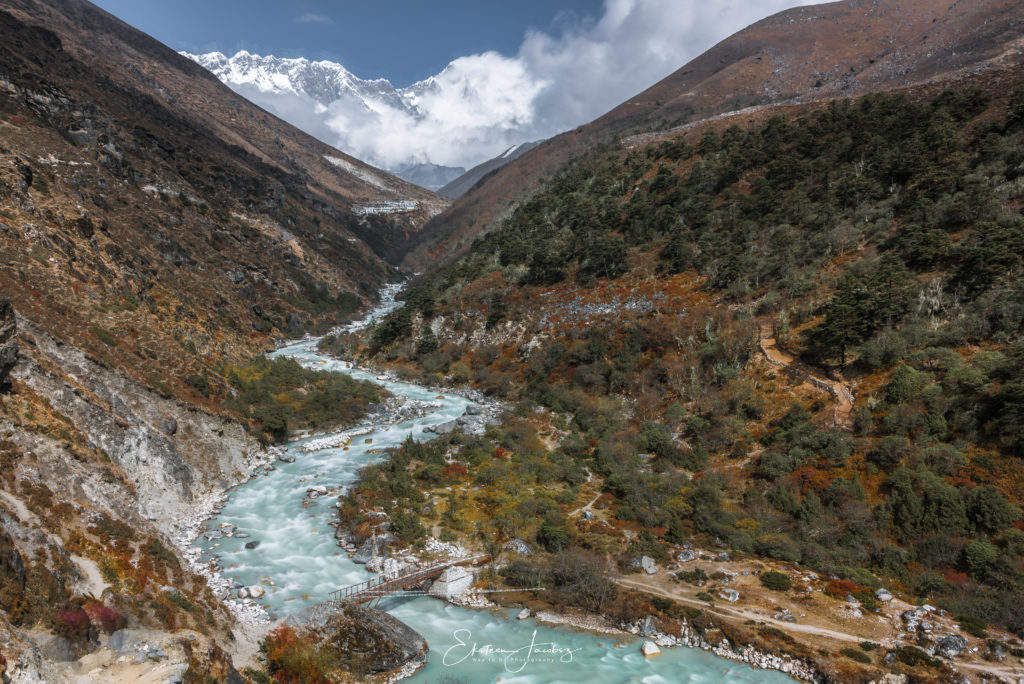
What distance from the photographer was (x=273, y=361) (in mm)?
38594

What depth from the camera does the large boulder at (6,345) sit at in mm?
16453

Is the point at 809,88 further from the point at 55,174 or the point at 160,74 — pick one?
the point at 160,74

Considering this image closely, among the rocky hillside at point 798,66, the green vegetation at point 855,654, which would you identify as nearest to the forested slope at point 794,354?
the green vegetation at point 855,654

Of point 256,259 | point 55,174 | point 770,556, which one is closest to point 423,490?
point 770,556

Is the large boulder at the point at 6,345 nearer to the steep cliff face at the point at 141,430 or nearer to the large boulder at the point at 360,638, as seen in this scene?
the steep cliff face at the point at 141,430

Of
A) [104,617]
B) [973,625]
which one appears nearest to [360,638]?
[104,617]

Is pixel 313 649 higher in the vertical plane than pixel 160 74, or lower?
lower

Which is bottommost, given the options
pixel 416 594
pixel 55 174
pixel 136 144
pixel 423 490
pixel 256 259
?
pixel 416 594

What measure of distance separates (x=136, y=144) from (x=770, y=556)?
7532 centimetres

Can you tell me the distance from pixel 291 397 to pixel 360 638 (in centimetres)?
2262

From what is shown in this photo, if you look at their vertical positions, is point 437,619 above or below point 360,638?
below

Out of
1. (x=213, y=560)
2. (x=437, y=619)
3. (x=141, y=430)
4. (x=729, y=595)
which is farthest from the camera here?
(x=141, y=430)

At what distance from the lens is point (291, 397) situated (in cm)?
3362
